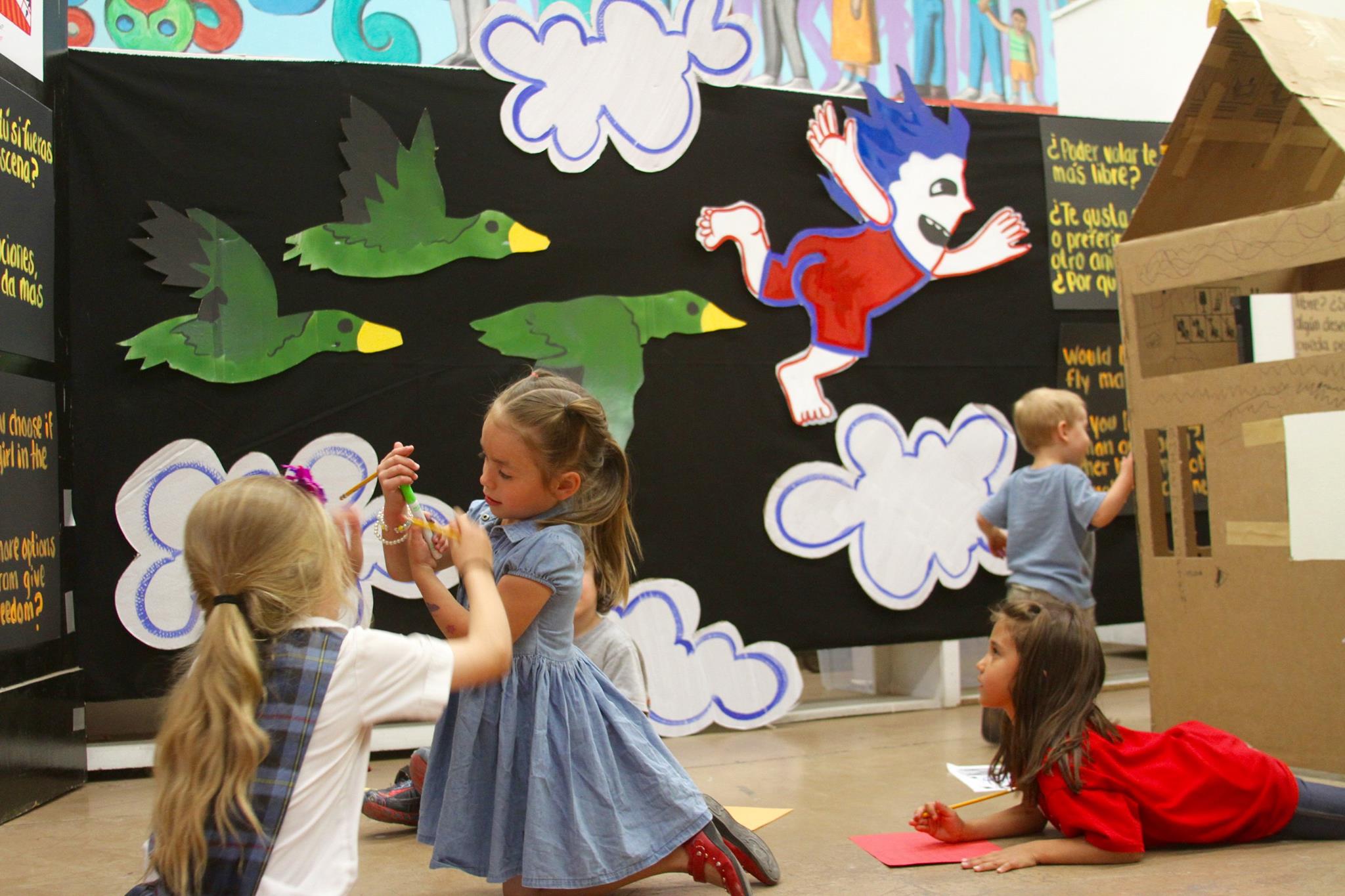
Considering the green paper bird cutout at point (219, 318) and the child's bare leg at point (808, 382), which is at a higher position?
the green paper bird cutout at point (219, 318)

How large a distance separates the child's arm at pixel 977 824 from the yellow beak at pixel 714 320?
6.59 ft

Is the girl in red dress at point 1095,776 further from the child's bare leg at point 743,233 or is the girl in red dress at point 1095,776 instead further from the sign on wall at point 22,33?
the sign on wall at point 22,33

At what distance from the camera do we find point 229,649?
147 cm

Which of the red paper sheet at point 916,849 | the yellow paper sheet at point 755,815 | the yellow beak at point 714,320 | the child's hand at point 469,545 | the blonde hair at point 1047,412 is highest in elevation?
the yellow beak at point 714,320

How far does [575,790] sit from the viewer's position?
2.15m

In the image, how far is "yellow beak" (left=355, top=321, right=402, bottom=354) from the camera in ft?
12.6

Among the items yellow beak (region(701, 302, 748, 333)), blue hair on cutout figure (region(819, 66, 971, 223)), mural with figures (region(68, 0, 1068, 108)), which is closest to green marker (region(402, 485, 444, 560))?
yellow beak (region(701, 302, 748, 333))

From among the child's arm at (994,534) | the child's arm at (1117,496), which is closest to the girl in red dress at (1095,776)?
the child's arm at (1117,496)

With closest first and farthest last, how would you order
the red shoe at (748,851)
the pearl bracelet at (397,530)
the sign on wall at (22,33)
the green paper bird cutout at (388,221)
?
1. the pearl bracelet at (397,530)
2. the red shoe at (748,851)
3. the sign on wall at (22,33)
4. the green paper bird cutout at (388,221)

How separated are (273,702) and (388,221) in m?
2.65

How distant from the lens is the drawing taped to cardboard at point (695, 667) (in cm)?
407

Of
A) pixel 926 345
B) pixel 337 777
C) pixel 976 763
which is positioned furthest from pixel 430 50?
pixel 337 777

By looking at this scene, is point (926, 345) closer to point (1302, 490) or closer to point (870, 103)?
point (870, 103)

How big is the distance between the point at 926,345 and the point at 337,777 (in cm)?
339
